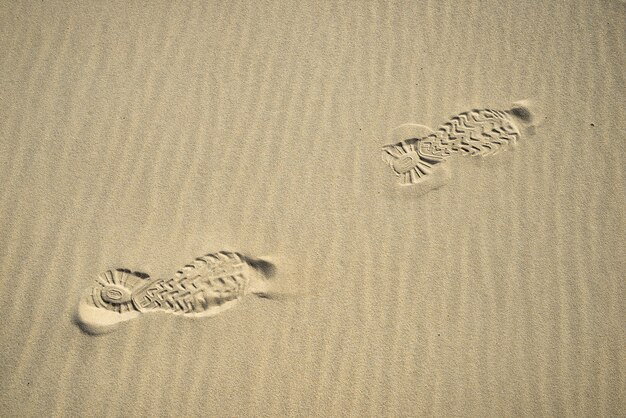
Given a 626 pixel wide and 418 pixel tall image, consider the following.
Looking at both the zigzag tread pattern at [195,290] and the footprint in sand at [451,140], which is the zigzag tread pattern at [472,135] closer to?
the footprint in sand at [451,140]

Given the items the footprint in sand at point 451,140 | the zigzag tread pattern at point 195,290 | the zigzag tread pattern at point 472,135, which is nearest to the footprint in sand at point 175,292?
the zigzag tread pattern at point 195,290

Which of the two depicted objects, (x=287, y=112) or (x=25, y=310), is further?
(x=287, y=112)

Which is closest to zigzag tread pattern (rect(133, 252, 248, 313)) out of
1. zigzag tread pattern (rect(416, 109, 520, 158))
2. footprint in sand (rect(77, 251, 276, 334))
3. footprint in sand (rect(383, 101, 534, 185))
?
footprint in sand (rect(77, 251, 276, 334))

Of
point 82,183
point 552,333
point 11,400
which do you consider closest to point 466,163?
point 552,333

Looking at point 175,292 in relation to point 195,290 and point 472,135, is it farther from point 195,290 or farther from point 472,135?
point 472,135

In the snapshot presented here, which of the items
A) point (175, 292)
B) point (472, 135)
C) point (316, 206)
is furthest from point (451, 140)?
point (175, 292)

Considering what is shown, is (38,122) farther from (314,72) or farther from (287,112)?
(314,72)
